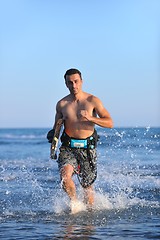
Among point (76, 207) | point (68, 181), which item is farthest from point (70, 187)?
point (76, 207)

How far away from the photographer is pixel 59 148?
21.3ft

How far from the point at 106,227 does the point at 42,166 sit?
8.02 meters

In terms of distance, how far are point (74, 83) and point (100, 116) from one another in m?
0.52

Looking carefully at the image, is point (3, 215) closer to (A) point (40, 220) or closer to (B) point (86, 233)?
(A) point (40, 220)

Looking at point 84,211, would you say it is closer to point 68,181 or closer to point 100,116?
point 68,181

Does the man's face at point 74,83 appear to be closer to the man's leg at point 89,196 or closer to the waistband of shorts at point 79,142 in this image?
the waistband of shorts at point 79,142

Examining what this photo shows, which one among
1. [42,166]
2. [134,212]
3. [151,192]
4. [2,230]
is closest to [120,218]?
[134,212]

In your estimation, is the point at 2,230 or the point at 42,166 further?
the point at 42,166

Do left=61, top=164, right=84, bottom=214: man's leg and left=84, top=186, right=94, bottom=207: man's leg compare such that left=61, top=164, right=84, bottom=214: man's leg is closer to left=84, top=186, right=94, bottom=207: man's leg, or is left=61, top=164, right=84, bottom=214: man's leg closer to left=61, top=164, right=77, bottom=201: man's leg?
left=61, top=164, right=77, bottom=201: man's leg

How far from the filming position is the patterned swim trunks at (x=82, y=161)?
6352mm

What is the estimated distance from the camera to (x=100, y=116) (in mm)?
6320

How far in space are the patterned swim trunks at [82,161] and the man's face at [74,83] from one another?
2.42ft

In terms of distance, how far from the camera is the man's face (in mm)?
6298

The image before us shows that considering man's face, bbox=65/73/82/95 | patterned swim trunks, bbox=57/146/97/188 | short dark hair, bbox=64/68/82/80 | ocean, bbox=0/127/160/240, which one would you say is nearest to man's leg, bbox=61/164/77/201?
patterned swim trunks, bbox=57/146/97/188
